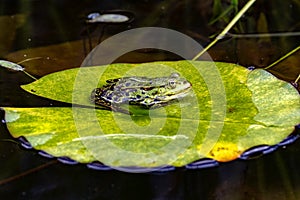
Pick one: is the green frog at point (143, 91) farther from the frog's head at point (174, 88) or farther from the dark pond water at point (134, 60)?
the dark pond water at point (134, 60)

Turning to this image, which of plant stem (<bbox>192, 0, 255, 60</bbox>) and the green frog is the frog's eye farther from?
plant stem (<bbox>192, 0, 255, 60</bbox>)

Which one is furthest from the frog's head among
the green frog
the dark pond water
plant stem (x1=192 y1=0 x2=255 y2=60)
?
plant stem (x1=192 y1=0 x2=255 y2=60)

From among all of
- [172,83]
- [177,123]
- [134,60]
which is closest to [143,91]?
[172,83]

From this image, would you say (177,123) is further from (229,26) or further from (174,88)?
(229,26)

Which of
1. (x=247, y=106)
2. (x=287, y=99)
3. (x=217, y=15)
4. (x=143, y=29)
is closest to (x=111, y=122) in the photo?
(x=247, y=106)

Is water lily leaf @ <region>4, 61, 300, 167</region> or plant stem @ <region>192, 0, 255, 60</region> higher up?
plant stem @ <region>192, 0, 255, 60</region>

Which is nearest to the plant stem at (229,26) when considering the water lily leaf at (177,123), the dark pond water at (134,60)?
the dark pond water at (134,60)
